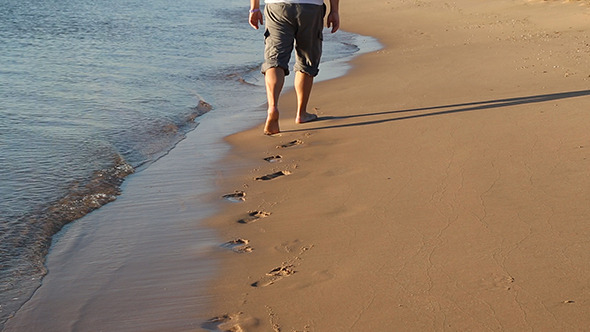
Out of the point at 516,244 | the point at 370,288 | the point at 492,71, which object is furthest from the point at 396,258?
the point at 492,71

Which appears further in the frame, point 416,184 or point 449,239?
point 416,184

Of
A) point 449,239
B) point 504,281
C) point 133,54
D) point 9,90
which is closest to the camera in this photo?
point 504,281

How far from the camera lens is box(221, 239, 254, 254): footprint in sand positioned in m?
3.25

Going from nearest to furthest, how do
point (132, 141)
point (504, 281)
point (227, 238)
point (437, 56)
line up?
point (504, 281), point (227, 238), point (132, 141), point (437, 56)

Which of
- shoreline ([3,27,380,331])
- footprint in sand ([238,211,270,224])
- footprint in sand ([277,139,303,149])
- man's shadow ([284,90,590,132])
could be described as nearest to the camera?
shoreline ([3,27,380,331])

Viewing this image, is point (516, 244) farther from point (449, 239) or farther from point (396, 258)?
point (396, 258)

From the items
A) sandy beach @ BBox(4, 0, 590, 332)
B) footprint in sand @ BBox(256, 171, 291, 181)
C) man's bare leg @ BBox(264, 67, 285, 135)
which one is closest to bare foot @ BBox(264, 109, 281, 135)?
man's bare leg @ BBox(264, 67, 285, 135)

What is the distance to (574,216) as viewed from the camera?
321cm

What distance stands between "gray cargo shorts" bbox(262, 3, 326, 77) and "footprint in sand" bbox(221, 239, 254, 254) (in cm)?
223

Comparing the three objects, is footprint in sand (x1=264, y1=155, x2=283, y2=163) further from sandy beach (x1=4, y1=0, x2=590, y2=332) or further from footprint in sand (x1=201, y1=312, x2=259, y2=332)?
footprint in sand (x1=201, y1=312, x2=259, y2=332)

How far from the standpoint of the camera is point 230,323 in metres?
2.60

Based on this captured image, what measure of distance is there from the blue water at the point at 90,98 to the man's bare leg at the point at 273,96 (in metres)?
0.74

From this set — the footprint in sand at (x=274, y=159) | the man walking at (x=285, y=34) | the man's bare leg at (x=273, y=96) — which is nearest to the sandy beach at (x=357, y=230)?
the footprint in sand at (x=274, y=159)

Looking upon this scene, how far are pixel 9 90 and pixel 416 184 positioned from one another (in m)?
4.59
